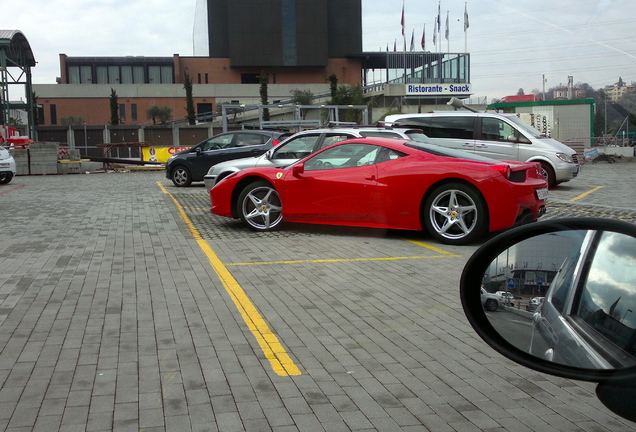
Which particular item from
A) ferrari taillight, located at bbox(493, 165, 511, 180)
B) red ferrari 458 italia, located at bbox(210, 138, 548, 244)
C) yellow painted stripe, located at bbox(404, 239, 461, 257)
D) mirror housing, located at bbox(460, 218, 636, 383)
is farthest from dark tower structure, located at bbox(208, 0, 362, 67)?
mirror housing, located at bbox(460, 218, 636, 383)

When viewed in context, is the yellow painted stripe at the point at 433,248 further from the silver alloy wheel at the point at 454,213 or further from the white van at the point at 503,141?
the white van at the point at 503,141

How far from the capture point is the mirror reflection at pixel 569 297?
1910 millimetres

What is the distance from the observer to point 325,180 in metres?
9.66

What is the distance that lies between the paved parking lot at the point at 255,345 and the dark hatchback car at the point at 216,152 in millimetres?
10277

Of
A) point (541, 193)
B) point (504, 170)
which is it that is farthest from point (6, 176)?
point (541, 193)

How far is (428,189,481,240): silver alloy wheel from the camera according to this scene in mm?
8867

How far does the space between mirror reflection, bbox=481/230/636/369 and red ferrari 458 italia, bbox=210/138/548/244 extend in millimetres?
6600

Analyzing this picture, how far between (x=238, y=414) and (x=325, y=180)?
6354mm

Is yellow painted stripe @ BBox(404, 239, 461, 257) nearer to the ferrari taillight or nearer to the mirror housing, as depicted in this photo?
the ferrari taillight

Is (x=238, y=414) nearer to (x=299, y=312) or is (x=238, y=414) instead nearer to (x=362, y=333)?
(x=362, y=333)

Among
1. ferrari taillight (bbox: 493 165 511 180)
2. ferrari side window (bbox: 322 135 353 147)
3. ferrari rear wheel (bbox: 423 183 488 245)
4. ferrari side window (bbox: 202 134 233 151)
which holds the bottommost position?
ferrari rear wheel (bbox: 423 183 488 245)

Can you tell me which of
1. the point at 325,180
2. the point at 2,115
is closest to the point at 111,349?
the point at 325,180

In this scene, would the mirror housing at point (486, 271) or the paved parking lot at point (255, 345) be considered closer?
the mirror housing at point (486, 271)

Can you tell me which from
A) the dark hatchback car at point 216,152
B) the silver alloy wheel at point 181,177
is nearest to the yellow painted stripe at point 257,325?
the dark hatchback car at point 216,152
